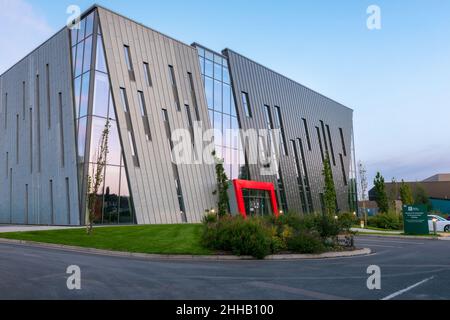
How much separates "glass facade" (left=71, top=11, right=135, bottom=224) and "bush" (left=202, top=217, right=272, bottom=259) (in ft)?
44.5

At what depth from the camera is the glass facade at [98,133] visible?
91.7 ft

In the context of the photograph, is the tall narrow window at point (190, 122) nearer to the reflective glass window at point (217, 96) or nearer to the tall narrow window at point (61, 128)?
the reflective glass window at point (217, 96)

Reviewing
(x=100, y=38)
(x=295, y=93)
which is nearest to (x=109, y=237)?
(x=100, y=38)

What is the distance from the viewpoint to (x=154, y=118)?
103ft

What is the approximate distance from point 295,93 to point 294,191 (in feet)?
42.6

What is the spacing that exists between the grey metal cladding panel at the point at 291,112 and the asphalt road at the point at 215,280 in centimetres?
2919

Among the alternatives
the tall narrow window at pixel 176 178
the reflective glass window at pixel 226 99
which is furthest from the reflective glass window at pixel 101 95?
the reflective glass window at pixel 226 99

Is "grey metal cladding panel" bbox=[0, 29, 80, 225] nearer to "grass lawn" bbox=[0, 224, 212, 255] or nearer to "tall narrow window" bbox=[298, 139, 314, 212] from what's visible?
"grass lawn" bbox=[0, 224, 212, 255]

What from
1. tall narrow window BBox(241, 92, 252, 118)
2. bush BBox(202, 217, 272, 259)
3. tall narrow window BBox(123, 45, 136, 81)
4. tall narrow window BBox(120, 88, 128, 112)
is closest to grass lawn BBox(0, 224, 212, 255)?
bush BBox(202, 217, 272, 259)

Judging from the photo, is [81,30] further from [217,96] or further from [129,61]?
[217,96]

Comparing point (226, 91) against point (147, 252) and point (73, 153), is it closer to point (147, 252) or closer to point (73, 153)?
point (73, 153)

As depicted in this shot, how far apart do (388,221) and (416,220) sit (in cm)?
1278
